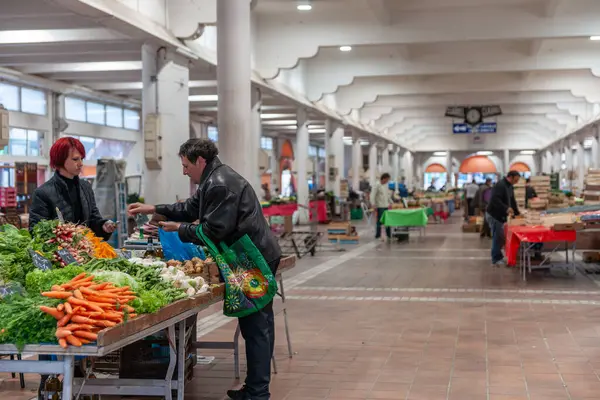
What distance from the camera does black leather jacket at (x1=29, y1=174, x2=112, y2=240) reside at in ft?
17.5

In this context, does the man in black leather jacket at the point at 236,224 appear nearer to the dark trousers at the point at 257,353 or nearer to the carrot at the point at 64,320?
the dark trousers at the point at 257,353

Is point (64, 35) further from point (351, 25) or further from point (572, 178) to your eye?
point (572, 178)

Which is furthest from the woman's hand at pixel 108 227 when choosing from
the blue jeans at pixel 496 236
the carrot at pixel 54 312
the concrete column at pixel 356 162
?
the concrete column at pixel 356 162

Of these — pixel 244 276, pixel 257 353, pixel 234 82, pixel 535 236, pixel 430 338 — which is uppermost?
pixel 234 82

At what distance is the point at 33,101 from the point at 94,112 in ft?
10.8

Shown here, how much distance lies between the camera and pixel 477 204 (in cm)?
2419

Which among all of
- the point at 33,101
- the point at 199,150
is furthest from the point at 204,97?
the point at 199,150

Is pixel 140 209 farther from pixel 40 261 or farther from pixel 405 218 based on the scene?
pixel 405 218

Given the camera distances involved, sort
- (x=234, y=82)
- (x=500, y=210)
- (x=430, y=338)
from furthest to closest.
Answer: (x=500, y=210) → (x=234, y=82) → (x=430, y=338)

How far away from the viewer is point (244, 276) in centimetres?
497

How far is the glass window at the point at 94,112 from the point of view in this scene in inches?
885

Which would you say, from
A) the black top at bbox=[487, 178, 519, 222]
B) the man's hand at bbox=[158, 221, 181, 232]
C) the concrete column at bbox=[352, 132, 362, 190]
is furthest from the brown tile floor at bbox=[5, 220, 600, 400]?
the concrete column at bbox=[352, 132, 362, 190]

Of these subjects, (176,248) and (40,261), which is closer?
(40,261)

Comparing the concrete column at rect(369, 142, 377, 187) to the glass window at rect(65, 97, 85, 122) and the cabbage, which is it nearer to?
the glass window at rect(65, 97, 85, 122)
